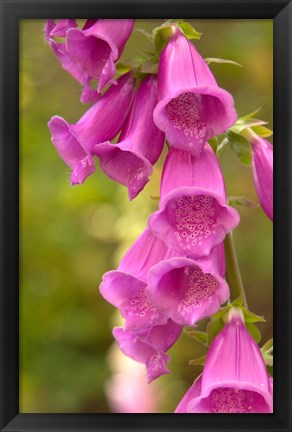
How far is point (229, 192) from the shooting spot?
221 centimetres

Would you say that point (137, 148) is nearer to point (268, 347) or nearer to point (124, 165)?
point (124, 165)

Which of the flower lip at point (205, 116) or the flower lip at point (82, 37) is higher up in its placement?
the flower lip at point (82, 37)

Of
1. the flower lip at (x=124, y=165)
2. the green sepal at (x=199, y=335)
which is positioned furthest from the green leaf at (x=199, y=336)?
the flower lip at (x=124, y=165)

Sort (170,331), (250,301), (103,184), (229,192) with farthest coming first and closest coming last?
(103,184), (229,192), (250,301), (170,331)

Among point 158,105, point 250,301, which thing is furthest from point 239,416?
point 250,301

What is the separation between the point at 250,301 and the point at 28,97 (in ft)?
2.69

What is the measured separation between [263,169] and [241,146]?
5cm

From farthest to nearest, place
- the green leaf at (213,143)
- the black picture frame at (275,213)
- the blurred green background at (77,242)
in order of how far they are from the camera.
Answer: the blurred green background at (77,242) → the black picture frame at (275,213) → the green leaf at (213,143)

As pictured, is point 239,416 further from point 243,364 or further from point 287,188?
point 287,188

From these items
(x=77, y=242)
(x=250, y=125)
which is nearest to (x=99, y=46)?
(x=250, y=125)

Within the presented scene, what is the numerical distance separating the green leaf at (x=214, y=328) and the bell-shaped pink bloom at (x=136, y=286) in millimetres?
92

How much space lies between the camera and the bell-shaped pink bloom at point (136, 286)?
3.45 ft

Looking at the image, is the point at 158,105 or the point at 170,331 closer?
the point at 158,105

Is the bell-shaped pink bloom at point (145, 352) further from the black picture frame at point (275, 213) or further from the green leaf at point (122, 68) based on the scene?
the green leaf at point (122, 68)
